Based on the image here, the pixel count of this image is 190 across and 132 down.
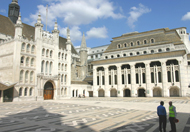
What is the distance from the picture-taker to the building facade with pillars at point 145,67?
49.3 meters

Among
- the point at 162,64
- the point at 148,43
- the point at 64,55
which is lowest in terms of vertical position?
the point at 162,64

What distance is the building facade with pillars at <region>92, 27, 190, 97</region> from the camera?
162ft

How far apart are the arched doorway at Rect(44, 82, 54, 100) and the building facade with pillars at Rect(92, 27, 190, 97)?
19052 millimetres

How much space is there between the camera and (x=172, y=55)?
163ft

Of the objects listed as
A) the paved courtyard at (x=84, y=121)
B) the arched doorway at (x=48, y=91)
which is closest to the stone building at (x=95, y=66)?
the arched doorway at (x=48, y=91)

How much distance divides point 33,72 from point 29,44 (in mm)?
7072

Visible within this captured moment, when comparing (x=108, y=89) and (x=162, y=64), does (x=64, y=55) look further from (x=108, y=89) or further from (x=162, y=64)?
(x=162, y=64)

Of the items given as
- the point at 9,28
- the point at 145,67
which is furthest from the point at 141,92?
the point at 9,28

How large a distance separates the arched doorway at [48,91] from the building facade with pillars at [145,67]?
62.5 ft

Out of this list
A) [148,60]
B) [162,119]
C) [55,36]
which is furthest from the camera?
[148,60]

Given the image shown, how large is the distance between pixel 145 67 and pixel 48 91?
3038 cm

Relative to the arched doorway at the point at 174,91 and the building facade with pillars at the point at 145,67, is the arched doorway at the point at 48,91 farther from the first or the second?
the arched doorway at the point at 174,91

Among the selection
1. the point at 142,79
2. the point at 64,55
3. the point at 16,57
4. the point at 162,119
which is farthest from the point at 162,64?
the point at 162,119

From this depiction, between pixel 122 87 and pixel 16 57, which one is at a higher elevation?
pixel 16 57
